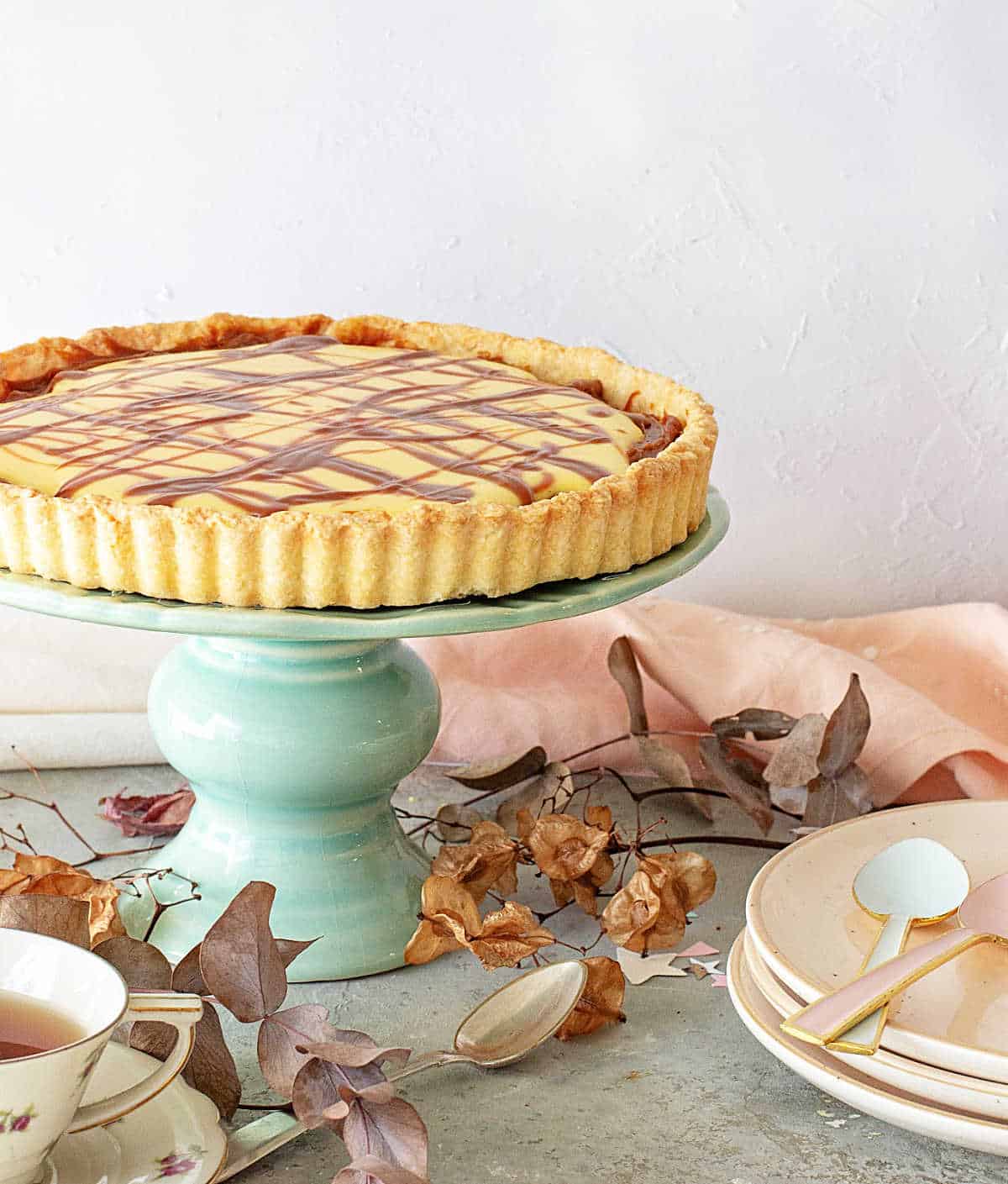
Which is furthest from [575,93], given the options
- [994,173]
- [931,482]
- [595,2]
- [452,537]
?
[452,537]

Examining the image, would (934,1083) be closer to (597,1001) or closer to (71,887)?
(597,1001)

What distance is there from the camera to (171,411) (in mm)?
1095

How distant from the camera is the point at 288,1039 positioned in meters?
0.80

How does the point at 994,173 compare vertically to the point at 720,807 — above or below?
above

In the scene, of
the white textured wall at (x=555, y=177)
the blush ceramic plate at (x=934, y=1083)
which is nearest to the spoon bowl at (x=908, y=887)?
the blush ceramic plate at (x=934, y=1083)

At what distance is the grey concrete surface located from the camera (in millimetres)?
850

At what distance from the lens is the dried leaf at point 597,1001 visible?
97cm

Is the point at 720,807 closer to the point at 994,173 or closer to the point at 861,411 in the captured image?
the point at 861,411

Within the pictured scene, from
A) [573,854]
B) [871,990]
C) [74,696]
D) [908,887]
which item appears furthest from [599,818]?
[74,696]

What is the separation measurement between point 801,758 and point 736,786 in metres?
0.06

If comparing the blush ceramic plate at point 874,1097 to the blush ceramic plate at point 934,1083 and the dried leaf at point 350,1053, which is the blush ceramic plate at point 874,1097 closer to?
the blush ceramic plate at point 934,1083

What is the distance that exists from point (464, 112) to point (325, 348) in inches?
16.9

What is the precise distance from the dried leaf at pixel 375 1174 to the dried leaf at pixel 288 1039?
76 millimetres

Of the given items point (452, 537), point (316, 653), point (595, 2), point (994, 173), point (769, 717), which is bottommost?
point (769, 717)
